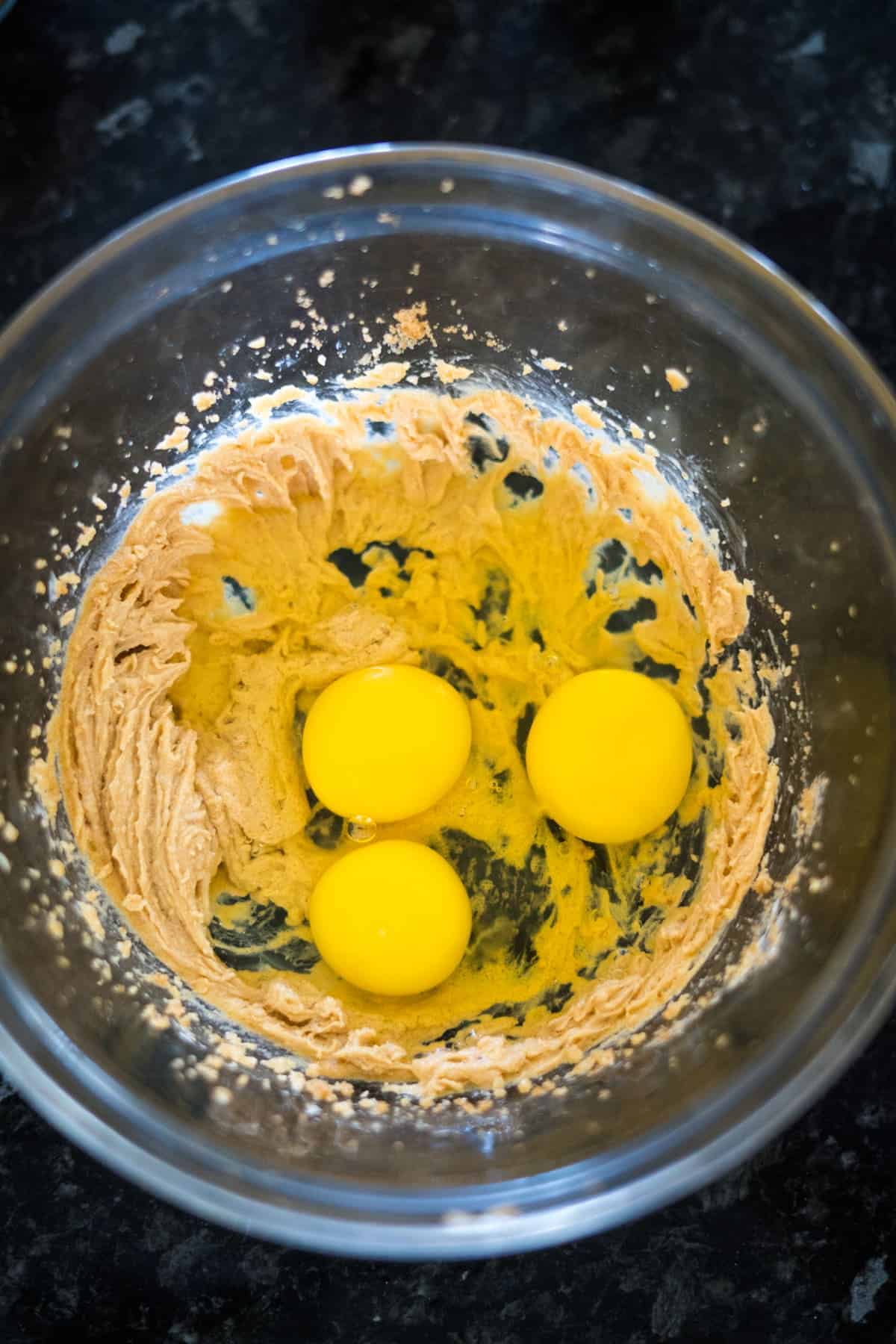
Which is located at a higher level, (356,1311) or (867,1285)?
(356,1311)

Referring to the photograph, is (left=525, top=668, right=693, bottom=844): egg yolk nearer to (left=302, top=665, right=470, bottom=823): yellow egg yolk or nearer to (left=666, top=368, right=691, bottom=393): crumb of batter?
(left=302, top=665, right=470, bottom=823): yellow egg yolk

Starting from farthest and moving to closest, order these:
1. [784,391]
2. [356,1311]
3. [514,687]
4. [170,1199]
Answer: [514,687] → [356,1311] → [784,391] → [170,1199]

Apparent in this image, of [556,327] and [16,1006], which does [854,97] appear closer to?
[556,327]

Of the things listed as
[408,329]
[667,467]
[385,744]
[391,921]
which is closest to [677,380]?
[667,467]

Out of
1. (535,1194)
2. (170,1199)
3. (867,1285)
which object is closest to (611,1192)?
(535,1194)

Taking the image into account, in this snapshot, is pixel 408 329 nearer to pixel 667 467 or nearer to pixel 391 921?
pixel 667 467

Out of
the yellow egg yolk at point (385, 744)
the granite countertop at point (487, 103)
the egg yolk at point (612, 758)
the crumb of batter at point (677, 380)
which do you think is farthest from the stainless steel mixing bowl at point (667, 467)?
the granite countertop at point (487, 103)

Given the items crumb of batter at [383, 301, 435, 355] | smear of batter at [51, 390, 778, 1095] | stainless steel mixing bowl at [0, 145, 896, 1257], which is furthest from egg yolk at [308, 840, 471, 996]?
crumb of batter at [383, 301, 435, 355]
